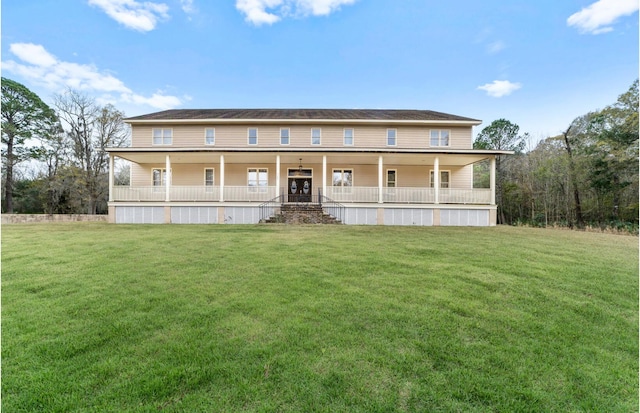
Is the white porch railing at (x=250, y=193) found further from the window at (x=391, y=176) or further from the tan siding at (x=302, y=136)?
the window at (x=391, y=176)

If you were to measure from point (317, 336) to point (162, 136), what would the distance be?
20.7 metres

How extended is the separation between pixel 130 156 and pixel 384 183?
56.0 ft

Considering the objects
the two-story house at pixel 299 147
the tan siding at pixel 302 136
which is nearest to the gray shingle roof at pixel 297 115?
the two-story house at pixel 299 147

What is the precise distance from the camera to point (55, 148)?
2781 centimetres

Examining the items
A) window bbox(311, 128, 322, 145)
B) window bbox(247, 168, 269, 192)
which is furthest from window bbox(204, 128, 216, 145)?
window bbox(311, 128, 322, 145)

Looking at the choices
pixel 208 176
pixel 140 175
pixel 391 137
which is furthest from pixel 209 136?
pixel 391 137

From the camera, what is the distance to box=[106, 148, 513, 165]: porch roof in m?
15.6

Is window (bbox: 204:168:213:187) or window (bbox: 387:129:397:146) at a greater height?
window (bbox: 387:129:397:146)

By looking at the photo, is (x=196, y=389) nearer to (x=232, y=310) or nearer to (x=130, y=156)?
(x=232, y=310)

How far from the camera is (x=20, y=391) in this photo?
2242mm

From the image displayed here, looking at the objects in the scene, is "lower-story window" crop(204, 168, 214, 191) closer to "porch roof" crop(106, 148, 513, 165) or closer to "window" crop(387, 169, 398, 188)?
"porch roof" crop(106, 148, 513, 165)

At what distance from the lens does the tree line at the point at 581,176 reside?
21.3 m

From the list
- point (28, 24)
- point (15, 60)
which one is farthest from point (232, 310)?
point (15, 60)

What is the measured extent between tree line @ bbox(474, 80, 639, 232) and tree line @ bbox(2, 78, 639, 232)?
78 mm
